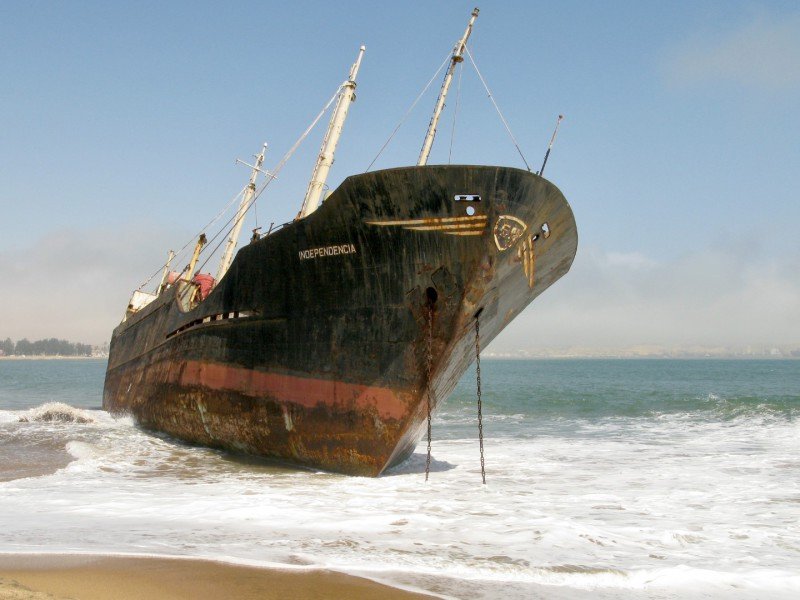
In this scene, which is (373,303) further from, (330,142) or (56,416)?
(56,416)

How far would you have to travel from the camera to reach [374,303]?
846cm

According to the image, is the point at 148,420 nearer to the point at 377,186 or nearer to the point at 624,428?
the point at 377,186

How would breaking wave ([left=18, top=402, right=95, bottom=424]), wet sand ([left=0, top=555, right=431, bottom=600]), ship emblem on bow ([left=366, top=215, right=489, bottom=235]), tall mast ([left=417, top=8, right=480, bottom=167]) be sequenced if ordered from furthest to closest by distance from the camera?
breaking wave ([left=18, top=402, right=95, bottom=424])
tall mast ([left=417, top=8, right=480, bottom=167])
ship emblem on bow ([left=366, top=215, right=489, bottom=235])
wet sand ([left=0, top=555, right=431, bottom=600])

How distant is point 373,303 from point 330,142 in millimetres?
5761

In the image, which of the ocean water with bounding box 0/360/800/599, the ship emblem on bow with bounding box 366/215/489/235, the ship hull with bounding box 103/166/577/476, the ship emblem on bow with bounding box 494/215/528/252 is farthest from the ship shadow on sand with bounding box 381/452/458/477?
the ship emblem on bow with bounding box 494/215/528/252

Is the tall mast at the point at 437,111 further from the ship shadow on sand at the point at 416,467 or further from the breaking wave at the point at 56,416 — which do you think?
the breaking wave at the point at 56,416

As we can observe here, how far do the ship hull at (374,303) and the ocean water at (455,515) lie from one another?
0.64 m

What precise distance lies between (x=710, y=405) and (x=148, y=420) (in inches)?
963

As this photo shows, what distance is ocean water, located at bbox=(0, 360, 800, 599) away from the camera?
4.65 metres

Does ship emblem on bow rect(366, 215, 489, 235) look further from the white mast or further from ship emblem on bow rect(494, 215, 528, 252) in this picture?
the white mast

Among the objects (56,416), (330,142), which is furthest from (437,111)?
(56,416)

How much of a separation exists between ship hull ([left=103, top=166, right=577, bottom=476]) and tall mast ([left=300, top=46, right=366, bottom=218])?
3.04 m

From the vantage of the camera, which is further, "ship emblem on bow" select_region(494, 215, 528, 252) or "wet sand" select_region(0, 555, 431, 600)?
"ship emblem on bow" select_region(494, 215, 528, 252)

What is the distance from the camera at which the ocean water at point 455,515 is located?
15.3 ft
